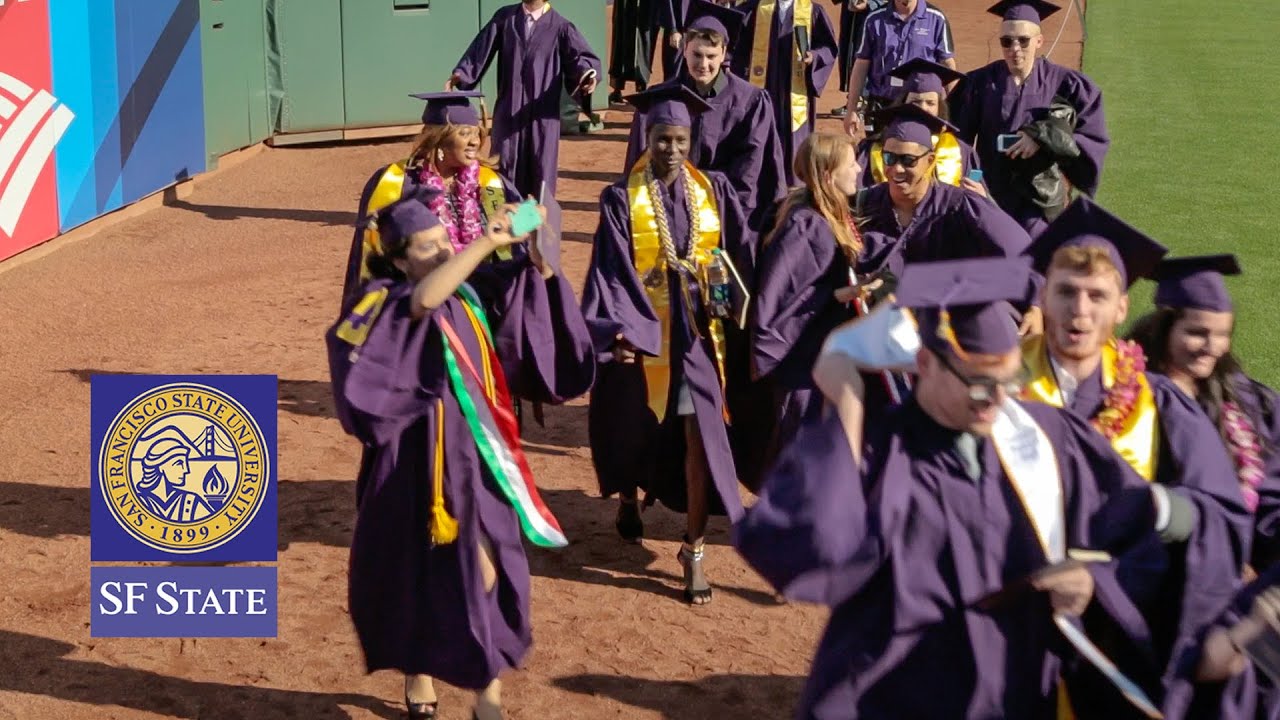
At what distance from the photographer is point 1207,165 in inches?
724

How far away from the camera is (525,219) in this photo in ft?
18.9

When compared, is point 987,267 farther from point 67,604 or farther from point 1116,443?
point 67,604

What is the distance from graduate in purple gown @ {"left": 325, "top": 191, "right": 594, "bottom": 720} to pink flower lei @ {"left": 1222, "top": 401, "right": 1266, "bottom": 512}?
2.27 metres

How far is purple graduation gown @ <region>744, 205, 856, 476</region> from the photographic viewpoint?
22.5ft

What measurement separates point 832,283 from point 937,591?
3083 millimetres

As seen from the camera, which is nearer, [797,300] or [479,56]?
[797,300]

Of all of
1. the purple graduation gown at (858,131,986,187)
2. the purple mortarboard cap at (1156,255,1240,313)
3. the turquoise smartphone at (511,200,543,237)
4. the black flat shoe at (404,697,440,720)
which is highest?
the purple graduation gown at (858,131,986,187)

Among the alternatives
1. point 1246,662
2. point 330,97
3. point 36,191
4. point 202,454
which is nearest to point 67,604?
point 202,454

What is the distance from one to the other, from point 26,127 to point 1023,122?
23.3 ft

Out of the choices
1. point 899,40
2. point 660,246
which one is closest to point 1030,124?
point 660,246

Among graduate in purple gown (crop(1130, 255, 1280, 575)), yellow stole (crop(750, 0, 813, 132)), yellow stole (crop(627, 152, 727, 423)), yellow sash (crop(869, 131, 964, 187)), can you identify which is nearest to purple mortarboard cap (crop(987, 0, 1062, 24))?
yellow sash (crop(869, 131, 964, 187))

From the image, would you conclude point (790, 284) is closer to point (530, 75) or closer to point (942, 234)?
point (942, 234)

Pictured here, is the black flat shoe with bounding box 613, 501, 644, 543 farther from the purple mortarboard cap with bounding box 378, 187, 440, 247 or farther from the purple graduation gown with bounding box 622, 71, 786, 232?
the purple mortarboard cap with bounding box 378, 187, 440, 247

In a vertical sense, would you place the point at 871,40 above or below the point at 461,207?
above
